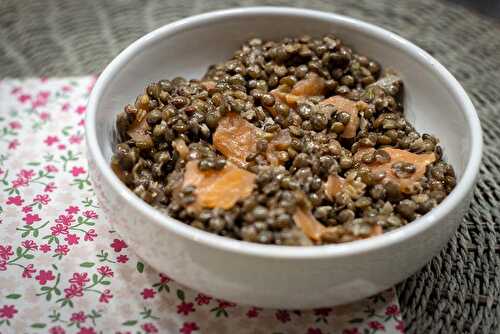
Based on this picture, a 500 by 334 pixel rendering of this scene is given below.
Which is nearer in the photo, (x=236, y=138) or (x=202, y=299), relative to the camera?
(x=202, y=299)

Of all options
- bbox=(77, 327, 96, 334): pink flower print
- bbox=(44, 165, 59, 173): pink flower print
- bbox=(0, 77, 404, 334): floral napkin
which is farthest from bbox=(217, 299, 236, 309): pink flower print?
bbox=(44, 165, 59, 173): pink flower print

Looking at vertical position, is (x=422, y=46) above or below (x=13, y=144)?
above

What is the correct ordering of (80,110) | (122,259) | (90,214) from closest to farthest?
(122,259)
(90,214)
(80,110)

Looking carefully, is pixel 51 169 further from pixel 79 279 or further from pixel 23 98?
pixel 79 279

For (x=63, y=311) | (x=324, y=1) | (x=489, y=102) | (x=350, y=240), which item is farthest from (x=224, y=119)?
(x=324, y=1)

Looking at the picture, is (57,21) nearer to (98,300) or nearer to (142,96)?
(142,96)

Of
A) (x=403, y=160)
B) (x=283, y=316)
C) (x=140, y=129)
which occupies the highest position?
(x=403, y=160)

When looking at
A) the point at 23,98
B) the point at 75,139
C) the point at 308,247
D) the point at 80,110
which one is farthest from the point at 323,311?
the point at 23,98

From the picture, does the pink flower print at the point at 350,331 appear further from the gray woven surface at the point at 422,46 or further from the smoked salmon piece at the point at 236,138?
the smoked salmon piece at the point at 236,138
